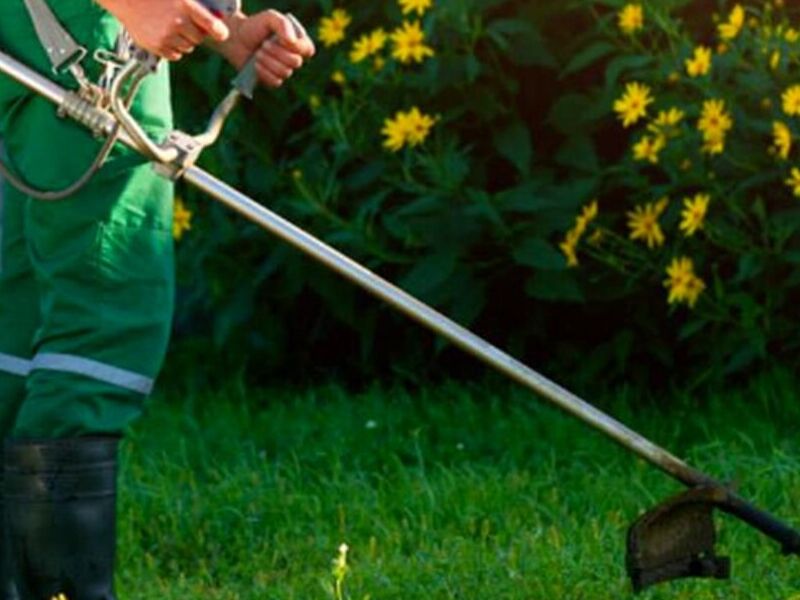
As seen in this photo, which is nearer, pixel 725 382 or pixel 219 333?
pixel 725 382

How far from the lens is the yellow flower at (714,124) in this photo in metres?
4.82

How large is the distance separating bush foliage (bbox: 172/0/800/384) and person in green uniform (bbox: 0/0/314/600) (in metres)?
1.66

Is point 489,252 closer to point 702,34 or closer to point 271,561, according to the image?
point 702,34

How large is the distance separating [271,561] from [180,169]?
1.19 m

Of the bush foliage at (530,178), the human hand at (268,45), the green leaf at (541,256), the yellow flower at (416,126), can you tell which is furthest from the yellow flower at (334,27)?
the human hand at (268,45)

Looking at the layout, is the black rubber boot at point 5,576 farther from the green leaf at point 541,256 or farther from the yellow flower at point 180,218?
the yellow flower at point 180,218

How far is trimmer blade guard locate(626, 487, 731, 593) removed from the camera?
141 inches

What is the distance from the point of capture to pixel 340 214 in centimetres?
544

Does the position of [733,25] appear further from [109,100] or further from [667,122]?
[109,100]

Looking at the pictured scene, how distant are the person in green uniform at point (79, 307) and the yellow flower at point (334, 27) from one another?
1.81 metres

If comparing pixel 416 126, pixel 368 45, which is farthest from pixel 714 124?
pixel 368 45

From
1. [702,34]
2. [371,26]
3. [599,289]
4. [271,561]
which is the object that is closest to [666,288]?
[599,289]

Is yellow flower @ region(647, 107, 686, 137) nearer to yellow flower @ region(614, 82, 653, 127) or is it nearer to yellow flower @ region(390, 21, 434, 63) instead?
yellow flower @ region(614, 82, 653, 127)

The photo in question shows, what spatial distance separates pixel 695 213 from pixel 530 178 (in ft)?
1.74
